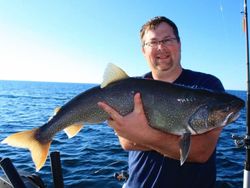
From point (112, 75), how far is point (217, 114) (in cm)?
126

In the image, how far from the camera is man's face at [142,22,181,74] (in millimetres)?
4176

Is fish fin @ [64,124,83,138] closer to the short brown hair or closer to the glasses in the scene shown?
the glasses

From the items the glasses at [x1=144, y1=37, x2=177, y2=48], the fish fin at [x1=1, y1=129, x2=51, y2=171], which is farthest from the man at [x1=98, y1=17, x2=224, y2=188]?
the fish fin at [x1=1, y1=129, x2=51, y2=171]

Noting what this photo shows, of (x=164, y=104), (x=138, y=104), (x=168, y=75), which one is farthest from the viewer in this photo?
(x=168, y=75)

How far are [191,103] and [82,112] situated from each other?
1.27 metres

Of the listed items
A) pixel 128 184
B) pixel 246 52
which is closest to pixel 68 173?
pixel 246 52

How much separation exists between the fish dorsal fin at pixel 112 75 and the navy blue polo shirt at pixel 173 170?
833 mm

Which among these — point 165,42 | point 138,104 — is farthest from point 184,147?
point 165,42

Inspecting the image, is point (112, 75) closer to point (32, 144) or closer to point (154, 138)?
point (154, 138)

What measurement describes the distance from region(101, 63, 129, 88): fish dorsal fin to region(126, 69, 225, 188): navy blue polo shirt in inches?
32.8

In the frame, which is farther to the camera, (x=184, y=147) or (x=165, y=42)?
(x=165, y=42)

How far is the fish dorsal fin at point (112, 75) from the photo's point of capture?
4.02m

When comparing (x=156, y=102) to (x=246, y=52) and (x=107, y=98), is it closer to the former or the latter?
(x=107, y=98)

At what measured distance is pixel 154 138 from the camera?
364 cm
